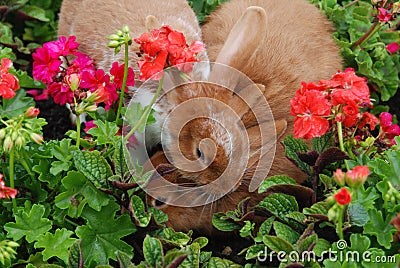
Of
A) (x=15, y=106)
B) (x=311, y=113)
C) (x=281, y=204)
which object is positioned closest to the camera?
(x=311, y=113)

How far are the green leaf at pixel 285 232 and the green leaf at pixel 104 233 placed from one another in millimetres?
464

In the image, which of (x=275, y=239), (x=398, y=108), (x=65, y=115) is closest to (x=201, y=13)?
(x=65, y=115)

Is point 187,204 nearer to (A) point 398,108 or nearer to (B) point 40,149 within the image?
(B) point 40,149

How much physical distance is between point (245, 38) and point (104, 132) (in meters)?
0.61

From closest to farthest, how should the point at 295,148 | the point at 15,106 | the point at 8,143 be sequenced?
the point at 8,143
the point at 295,148
the point at 15,106

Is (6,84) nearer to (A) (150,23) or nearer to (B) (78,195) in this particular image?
(B) (78,195)

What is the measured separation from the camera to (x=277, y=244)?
6.23 ft

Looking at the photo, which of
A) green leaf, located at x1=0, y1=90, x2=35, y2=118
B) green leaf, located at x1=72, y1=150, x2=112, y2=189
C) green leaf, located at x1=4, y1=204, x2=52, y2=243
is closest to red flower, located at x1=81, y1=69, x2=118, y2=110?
green leaf, located at x1=72, y1=150, x2=112, y2=189

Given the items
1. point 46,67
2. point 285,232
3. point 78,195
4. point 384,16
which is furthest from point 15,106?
point 384,16

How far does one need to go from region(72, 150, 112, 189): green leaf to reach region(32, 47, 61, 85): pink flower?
1.37 feet

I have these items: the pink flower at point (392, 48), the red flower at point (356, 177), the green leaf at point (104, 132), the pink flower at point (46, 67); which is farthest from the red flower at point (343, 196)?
the pink flower at point (392, 48)

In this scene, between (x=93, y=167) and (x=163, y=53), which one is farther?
(x=93, y=167)

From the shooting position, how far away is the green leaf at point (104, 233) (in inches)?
78.2

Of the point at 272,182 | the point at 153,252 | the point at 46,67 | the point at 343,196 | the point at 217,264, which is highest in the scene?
the point at 343,196
